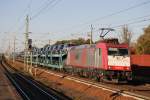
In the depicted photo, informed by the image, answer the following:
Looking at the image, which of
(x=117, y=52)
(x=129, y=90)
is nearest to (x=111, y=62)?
(x=117, y=52)

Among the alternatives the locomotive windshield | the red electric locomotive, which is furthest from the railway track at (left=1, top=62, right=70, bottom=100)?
the locomotive windshield

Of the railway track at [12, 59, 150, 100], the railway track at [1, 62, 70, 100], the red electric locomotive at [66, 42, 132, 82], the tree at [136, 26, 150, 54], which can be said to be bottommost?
the railway track at [1, 62, 70, 100]

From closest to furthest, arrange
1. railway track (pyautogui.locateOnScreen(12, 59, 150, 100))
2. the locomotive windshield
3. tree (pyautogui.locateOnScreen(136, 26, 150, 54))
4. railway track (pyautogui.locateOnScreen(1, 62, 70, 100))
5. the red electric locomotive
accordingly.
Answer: railway track (pyautogui.locateOnScreen(12, 59, 150, 100))
railway track (pyautogui.locateOnScreen(1, 62, 70, 100))
the red electric locomotive
the locomotive windshield
tree (pyautogui.locateOnScreen(136, 26, 150, 54))

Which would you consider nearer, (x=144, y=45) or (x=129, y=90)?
(x=129, y=90)

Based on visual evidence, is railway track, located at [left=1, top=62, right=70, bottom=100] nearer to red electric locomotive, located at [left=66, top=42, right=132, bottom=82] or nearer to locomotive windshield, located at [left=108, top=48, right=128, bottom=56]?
red electric locomotive, located at [left=66, top=42, right=132, bottom=82]

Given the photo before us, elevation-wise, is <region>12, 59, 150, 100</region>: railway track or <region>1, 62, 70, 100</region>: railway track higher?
<region>12, 59, 150, 100</region>: railway track

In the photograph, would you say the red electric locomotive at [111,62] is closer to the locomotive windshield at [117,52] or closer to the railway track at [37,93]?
the locomotive windshield at [117,52]

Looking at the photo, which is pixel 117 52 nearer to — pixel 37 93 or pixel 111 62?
pixel 111 62

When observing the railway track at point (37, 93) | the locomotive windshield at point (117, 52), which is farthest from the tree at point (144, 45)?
the railway track at point (37, 93)

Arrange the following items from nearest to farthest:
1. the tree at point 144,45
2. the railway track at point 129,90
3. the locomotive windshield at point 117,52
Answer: the railway track at point 129,90, the locomotive windshield at point 117,52, the tree at point 144,45

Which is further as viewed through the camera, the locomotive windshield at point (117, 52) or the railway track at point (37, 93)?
the locomotive windshield at point (117, 52)

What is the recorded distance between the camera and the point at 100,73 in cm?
2909

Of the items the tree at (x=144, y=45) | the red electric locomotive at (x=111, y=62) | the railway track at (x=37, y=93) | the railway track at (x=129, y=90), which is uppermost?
the tree at (x=144, y=45)

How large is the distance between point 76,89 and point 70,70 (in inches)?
652
